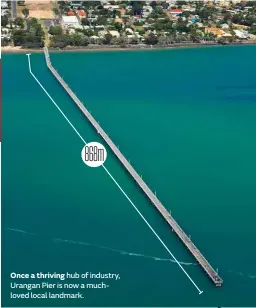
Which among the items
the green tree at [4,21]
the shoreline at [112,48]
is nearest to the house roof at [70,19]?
the green tree at [4,21]

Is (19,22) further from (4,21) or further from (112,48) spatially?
(112,48)

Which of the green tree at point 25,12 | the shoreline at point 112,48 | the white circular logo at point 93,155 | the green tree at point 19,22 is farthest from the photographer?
the green tree at point 25,12

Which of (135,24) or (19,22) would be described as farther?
(135,24)

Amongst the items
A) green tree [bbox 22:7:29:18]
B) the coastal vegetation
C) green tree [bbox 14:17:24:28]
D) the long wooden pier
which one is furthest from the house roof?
the long wooden pier

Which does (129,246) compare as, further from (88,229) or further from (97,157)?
(97,157)

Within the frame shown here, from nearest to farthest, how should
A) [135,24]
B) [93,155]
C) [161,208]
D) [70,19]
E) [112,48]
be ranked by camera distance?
[161,208] < [93,155] < [112,48] < [135,24] < [70,19]

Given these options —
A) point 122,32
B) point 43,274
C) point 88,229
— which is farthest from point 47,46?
point 43,274

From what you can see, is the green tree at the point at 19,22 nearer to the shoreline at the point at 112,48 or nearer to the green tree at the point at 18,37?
the green tree at the point at 18,37

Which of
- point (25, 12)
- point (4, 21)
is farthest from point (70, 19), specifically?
point (4, 21)

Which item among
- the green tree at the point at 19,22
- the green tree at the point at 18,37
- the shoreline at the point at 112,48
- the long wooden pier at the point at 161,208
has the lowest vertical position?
the long wooden pier at the point at 161,208
